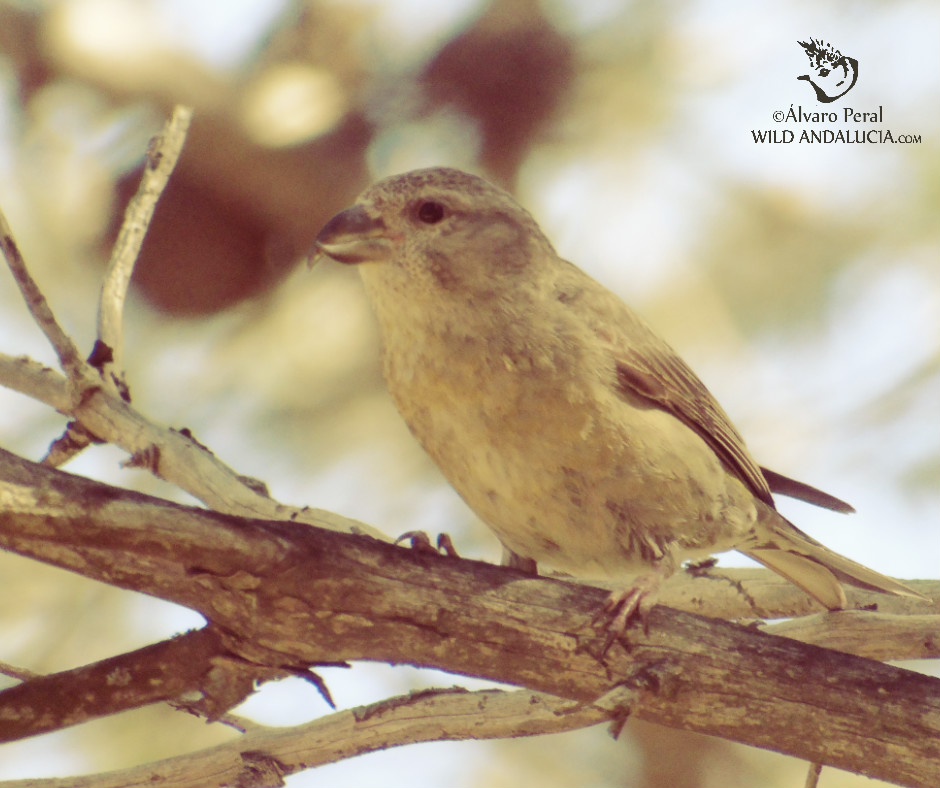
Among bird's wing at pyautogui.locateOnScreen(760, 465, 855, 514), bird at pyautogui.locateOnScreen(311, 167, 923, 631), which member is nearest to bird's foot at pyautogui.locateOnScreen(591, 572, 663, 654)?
bird at pyautogui.locateOnScreen(311, 167, 923, 631)

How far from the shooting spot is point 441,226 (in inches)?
112

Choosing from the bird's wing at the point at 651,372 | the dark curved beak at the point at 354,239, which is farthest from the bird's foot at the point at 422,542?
the dark curved beak at the point at 354,239

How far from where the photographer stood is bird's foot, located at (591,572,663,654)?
209 cm

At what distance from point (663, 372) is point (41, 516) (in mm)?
1855

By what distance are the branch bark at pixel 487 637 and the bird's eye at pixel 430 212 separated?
1.07 m

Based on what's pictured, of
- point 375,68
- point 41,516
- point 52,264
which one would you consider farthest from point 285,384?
point 41,516

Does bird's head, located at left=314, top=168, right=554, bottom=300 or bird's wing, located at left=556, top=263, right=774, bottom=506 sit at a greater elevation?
bird's head, located at left=314, top=168, right=554, bottom=300

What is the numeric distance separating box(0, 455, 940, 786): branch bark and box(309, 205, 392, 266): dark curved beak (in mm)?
955

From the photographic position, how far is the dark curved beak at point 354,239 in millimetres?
2721

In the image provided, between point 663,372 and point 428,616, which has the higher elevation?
point 663,372

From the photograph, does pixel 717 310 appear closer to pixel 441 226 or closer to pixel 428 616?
pixel 441 226

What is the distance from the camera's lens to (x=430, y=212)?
9.34 ft

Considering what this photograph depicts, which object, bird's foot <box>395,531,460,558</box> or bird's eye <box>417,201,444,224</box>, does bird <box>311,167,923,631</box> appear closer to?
bird's eye <box>417,201,444,224</box>

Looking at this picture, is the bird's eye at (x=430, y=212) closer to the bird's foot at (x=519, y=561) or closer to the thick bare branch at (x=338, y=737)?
the bird's foot at (x=519, y=561)
